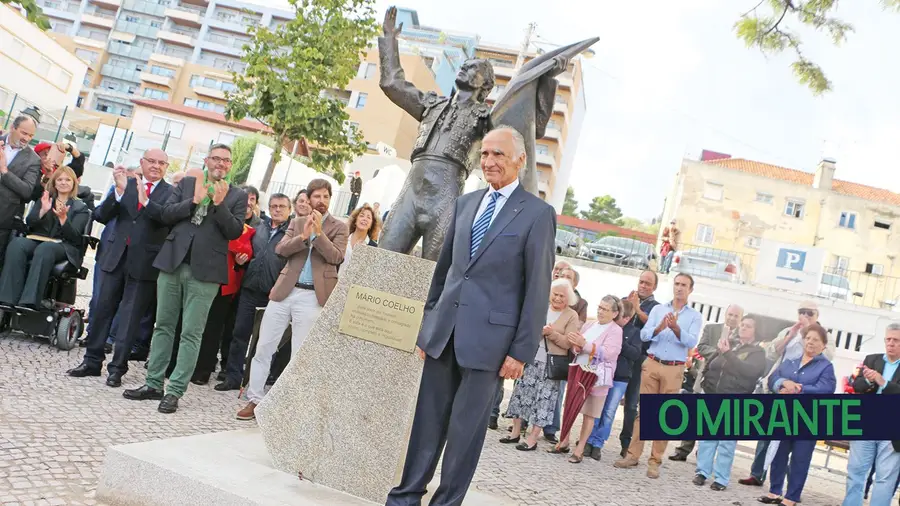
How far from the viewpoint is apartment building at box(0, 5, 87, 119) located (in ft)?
122

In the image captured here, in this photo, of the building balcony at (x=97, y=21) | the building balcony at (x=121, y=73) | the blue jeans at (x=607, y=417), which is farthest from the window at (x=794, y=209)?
the building balcony at (x=97, y=21)

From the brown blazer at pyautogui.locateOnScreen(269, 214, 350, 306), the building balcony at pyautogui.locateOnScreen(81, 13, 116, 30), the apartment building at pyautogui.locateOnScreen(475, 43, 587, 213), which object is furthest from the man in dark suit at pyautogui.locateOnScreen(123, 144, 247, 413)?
the building balcony at pyautogui.locateOnScreen(81, 13, 116, 30)

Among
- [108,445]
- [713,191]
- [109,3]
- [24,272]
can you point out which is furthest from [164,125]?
[108,445]

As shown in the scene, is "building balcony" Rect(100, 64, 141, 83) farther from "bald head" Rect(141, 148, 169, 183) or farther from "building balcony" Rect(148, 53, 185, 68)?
"bald head" Rect(141, 148, 169, 183)

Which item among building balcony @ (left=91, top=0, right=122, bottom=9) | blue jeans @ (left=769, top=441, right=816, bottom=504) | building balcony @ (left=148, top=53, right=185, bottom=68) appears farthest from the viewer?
building balcony @ (left=91, top=0, right=122, bottom=9)

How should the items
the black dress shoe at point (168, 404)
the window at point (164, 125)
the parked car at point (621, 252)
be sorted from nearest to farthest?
the black dress shoe at point (168, 404), the parked car at point (621, 252), the window at point (164, 125)

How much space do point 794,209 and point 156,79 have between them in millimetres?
54920

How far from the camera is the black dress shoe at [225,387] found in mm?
7539

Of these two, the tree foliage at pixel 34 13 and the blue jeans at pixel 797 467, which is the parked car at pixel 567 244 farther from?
the tree foliage at pixel 34 13

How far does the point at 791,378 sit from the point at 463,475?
534 centimetres

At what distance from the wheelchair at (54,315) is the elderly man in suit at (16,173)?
0.16m

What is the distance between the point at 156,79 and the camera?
233ft

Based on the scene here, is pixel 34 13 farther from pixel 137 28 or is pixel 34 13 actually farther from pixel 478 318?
pixel 137 28

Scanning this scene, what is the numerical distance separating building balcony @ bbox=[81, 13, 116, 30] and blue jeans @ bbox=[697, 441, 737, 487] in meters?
82.3
